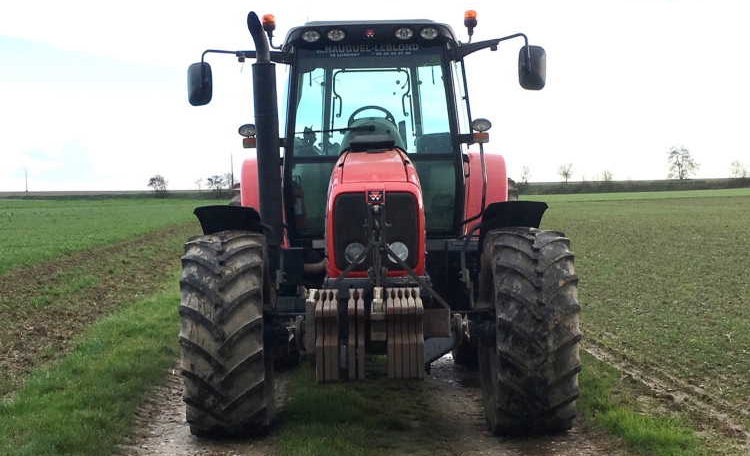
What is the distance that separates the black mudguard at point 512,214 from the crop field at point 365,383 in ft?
5.03

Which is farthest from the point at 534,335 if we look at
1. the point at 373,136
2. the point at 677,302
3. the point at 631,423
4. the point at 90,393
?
the point at 677,302

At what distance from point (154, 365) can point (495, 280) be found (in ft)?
14.0

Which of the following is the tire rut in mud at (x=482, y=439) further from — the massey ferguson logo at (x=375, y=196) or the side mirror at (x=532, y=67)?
the side mirror at (x=532, y=67)

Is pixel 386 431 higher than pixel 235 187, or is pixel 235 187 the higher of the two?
pixel 235 187

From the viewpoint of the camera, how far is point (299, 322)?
5.96 m

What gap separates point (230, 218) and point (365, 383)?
230 cm

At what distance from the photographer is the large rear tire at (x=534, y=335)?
5.65m

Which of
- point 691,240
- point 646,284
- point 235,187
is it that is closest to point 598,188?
point 691,240

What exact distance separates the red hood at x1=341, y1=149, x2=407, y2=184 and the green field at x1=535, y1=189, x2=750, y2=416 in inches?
132

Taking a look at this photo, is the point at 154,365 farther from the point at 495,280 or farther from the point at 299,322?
the point at 495,280

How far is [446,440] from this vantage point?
20.2ft

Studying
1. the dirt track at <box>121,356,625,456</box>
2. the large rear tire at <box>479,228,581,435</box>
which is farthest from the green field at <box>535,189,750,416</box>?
the large rear tire at <box>479,228,581,435</box>

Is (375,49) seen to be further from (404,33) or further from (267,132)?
(267,132)

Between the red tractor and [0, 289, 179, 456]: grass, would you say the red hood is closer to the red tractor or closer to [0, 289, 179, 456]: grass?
the red tractor
